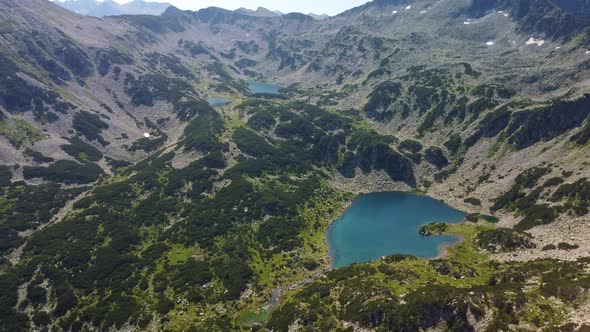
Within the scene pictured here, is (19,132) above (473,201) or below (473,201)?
above

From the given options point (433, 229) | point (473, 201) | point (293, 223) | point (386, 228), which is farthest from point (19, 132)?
point (473, 201)

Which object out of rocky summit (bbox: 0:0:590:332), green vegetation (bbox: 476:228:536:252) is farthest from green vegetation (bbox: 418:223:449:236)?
green vegetation (bbox: 476:228:536:252)

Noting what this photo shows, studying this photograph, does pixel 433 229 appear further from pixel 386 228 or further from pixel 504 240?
pixel 504 240

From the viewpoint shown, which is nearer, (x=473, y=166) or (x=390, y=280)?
(x=390, y=280)

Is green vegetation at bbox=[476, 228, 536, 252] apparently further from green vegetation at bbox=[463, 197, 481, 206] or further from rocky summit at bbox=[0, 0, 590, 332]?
green vegetation at bbox=[463, 197, 481, 206]

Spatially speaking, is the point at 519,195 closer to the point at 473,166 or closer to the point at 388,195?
the point at 473,166

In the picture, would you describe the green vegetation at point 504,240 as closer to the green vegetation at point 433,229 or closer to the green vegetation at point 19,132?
the green vegetation at point 433,229

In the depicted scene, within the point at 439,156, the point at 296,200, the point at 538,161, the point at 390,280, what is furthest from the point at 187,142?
the point at 538,161

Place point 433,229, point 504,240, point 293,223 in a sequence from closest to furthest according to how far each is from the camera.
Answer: point 504,240 → point 433,229 → point 293,223
